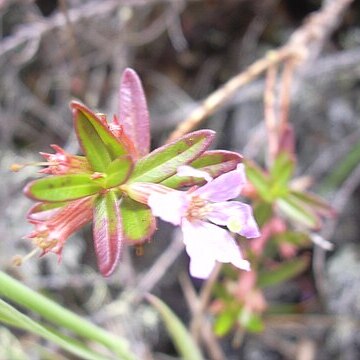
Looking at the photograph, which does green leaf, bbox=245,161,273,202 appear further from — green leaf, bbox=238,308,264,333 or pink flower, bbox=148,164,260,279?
pink flower, bbox=148,164,260,279

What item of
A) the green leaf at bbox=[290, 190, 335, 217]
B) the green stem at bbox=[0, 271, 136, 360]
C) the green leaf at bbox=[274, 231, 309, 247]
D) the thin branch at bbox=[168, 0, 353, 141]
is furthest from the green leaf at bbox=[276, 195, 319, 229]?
the green stem at bbox=[0, 271, 136, 360]

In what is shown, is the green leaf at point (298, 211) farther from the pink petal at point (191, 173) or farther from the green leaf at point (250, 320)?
the pink petal at point (191, 173)

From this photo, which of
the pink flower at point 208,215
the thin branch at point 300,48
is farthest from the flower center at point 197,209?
the thin branch at point 300,48

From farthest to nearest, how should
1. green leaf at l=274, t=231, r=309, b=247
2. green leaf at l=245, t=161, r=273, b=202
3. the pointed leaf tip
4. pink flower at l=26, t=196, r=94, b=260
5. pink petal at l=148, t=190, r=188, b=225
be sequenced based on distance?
green leaf at l=274, t=231, r=309, b=247 → green leaf at l=245, t=161, r=273, b=202 → the pointed leaf tip → pink flower at l=26, t=196, r=94, b=260 → pink petal at l=148, t=190, r=188, b=225

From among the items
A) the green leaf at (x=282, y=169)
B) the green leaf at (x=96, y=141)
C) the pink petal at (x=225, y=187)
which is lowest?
the green leaf at (x=282, y=169)

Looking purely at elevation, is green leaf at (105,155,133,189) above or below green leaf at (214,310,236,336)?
above

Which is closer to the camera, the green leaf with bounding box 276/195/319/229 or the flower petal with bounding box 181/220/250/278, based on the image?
the flower petal with bounding box 181/220/250/278
